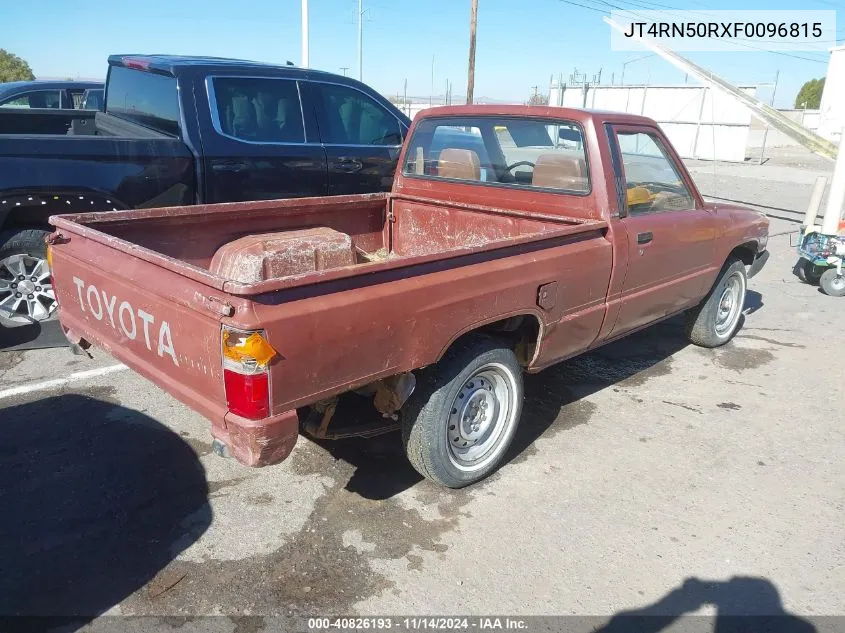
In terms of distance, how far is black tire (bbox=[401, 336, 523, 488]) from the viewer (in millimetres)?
3039

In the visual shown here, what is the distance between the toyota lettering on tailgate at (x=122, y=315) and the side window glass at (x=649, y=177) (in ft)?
8.98

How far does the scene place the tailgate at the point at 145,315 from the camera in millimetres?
2400

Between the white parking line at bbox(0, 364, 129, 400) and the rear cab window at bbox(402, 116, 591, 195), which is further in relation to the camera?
the white parking line at bbox(0, 364, 129, 400)

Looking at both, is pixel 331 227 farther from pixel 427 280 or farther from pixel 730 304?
pixel 730 304

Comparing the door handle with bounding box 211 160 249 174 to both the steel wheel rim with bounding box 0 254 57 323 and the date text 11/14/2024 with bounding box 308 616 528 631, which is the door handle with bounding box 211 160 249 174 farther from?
the date text 11/14/2024 with bounding box 308 616 528 631

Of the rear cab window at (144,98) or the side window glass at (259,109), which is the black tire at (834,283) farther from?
the rear cab window at (144,98)

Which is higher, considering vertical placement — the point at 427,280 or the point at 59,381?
the point at 427,280

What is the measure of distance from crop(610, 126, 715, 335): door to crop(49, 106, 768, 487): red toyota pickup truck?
0.05 ft

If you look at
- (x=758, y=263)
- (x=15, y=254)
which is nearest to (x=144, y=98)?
(x=15, y=254)

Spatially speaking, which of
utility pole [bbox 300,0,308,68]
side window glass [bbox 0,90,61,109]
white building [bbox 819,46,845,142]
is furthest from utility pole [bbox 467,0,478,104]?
side window glass [bbox 0,90,61,109]

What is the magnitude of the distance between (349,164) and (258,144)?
0.89 metres

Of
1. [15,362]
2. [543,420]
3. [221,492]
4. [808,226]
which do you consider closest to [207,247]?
[221,492]

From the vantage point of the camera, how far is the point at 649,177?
430 cm

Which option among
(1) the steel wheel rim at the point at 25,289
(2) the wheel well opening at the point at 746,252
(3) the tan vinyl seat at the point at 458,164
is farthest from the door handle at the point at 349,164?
(2) the wheel well opening at the point at 746,252
